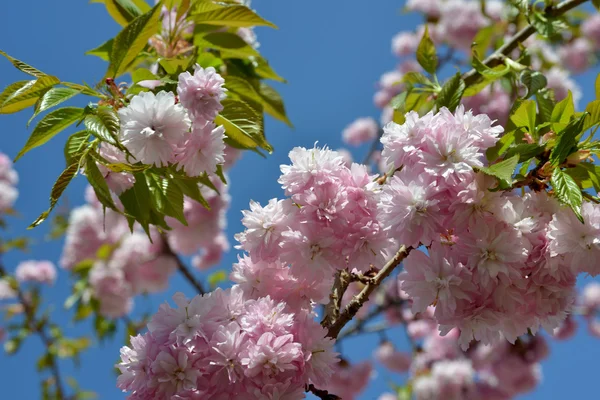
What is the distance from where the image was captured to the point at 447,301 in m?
→ 0.80

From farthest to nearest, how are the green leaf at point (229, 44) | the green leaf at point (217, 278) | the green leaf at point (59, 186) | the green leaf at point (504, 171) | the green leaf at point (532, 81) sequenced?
the green leaf at point (217, 278), the green leaf at point (229, 44), the green leaf at point (532, 81), the green leaf at point (59, 186), the green leaf at point (504, 171)

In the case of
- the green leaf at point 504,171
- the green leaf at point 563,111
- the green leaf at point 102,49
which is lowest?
the green leaf at point 504,171

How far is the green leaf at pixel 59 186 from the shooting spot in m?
0.87

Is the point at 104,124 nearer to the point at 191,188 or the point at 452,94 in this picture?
the point at 191,188

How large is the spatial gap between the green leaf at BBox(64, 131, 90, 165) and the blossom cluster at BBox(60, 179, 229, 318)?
2.06 metres

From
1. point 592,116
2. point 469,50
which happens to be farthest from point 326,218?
point 469,50

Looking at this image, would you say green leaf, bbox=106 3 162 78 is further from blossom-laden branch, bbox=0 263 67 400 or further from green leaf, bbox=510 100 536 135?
blossom-laden branch, bbox=0 263 67 400

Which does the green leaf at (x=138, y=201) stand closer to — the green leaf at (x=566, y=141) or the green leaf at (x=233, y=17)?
the green leaf at (x=233, y=17)

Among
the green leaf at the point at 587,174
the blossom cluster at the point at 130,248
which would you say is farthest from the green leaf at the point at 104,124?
the blossom cluster at the point at 130,248

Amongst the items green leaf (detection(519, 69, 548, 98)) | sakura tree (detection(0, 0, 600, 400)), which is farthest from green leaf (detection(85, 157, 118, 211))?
green leaf (detection(519, 69, 548, 98))

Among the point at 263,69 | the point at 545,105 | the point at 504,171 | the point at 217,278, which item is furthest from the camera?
the point at 217,278

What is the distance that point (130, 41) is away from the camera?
106 centimetres

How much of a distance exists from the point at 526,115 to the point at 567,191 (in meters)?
0.21

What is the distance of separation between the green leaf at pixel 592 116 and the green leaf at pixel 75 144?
2.83 feet
